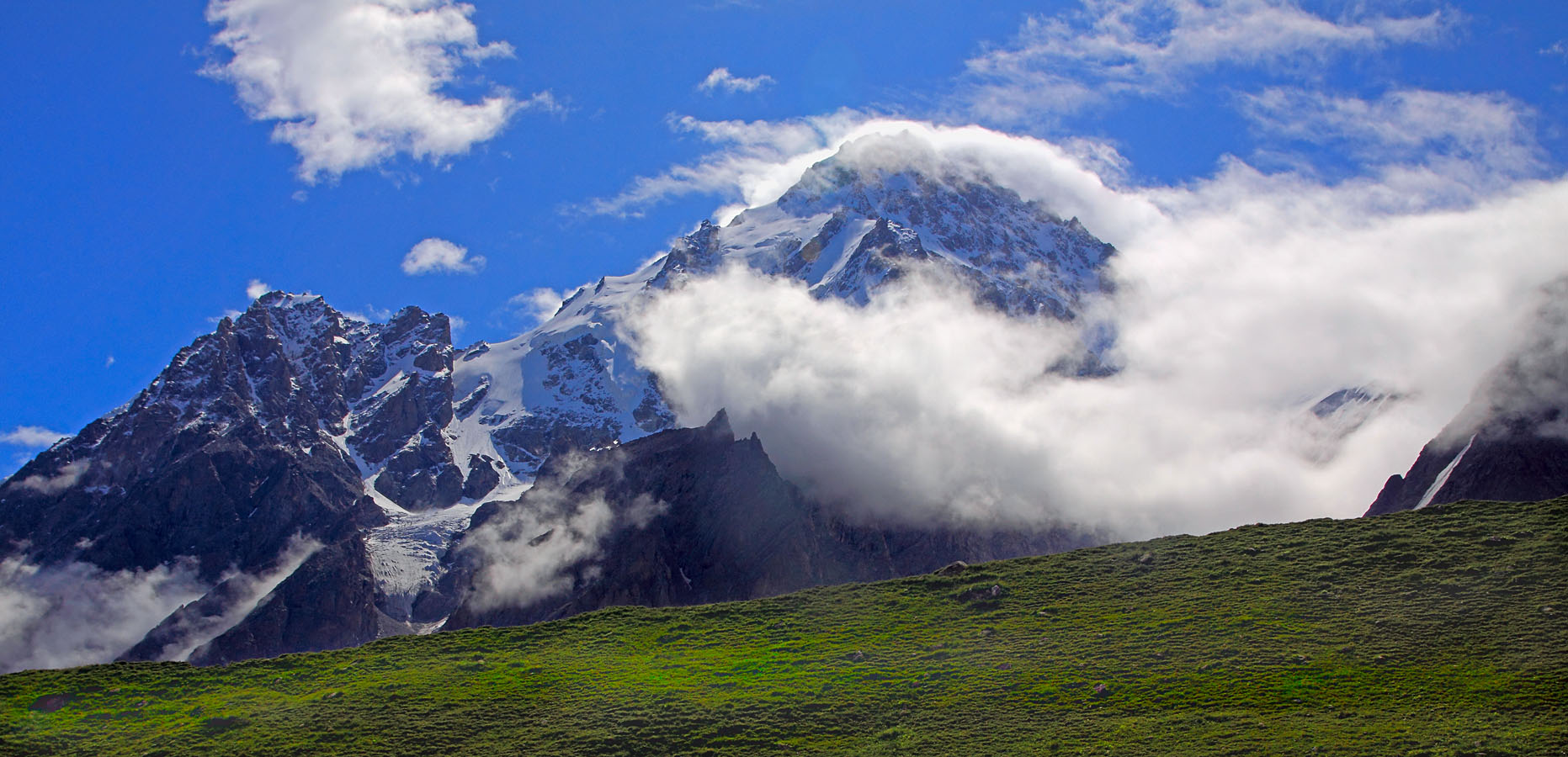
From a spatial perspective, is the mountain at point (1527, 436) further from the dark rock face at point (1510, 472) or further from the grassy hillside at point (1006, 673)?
the grassy hillside at point (1006, 673)

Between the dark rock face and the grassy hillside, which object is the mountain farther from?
the grassy hillside

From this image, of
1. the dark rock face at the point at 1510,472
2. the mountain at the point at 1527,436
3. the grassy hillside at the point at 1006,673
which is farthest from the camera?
the mountain at the point at 1527,436

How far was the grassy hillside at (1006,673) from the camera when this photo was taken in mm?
57750

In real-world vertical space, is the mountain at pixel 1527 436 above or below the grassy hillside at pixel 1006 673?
above

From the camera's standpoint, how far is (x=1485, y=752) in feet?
161

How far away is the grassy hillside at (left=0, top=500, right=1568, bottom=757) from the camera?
5775 cm

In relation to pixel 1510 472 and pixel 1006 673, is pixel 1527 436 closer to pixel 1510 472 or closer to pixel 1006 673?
pixel 1510 472

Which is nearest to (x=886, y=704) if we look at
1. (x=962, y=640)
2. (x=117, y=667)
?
(x=962, y=640)

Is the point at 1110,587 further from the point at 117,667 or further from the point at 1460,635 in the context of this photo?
→ the point at 117,667

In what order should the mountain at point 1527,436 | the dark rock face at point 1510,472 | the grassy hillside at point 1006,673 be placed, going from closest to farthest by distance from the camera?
1. the grassy hillside at point 1006,673
2. the dark rock face at point 1510,472
3. the mountain at point 1527,436

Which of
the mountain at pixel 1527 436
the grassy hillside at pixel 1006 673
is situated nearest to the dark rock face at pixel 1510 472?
the mountain at pixel 1527 436

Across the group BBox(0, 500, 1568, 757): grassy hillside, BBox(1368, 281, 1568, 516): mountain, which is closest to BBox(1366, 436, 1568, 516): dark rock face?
BBox(1368, 281, 1568, 516): mountain

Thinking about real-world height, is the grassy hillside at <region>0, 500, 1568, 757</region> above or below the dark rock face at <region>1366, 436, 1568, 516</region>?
below

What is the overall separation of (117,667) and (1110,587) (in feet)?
222
